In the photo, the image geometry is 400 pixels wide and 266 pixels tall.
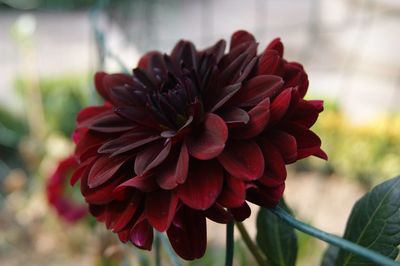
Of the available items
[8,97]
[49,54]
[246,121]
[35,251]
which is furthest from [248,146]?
[49,54]

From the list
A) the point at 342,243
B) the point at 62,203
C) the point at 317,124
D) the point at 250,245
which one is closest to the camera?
the point at 342,243

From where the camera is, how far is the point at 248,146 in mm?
299

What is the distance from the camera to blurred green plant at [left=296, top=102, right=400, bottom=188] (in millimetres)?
1917

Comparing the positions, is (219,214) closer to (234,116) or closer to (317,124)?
(234,116)

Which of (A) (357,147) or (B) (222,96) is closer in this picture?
(B) (222,96)

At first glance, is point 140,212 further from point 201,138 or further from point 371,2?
point 371,2

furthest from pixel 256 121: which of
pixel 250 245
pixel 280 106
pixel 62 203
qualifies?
pixel 62 203

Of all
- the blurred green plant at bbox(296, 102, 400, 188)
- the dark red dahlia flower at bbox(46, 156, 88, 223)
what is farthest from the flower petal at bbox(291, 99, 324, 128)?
the blurred green plant at bbox(296, 102, 400, 188)

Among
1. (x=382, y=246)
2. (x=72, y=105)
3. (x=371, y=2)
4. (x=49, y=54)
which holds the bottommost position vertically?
(x=49, y=54)

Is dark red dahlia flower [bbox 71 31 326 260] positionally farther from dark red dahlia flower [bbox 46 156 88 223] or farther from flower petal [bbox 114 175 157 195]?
dark red dahlia flower [bbox 46 156 88 223]

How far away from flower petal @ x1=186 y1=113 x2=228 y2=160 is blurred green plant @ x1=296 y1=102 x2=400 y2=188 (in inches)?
63.8

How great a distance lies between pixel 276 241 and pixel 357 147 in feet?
5.54

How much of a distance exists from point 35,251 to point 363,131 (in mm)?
1132

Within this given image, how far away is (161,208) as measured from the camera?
30 centimetres
